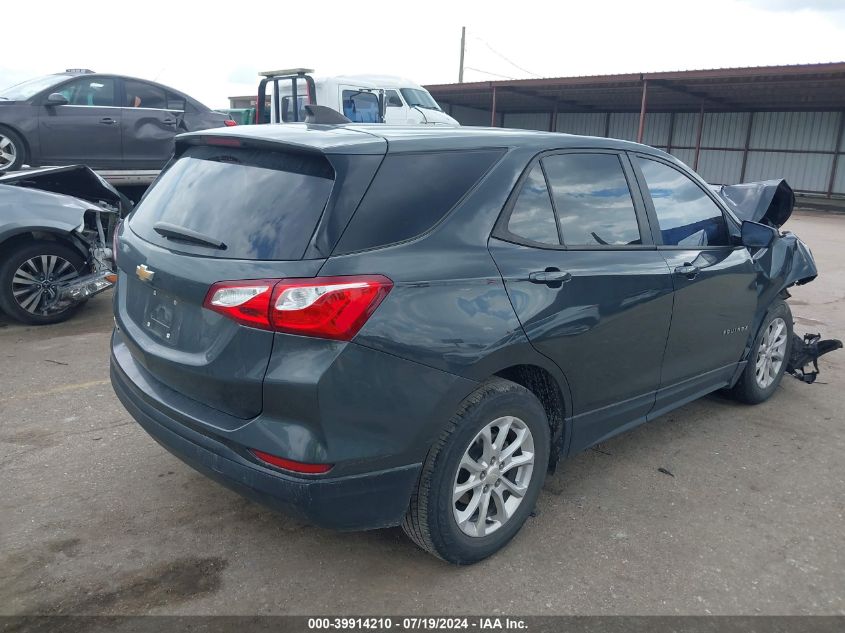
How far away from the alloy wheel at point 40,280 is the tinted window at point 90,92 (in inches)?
158

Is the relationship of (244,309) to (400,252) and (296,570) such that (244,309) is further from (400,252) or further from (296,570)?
(296,570)

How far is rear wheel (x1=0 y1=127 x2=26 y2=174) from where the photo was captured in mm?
8828

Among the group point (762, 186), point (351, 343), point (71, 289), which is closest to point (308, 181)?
point (351, 343)

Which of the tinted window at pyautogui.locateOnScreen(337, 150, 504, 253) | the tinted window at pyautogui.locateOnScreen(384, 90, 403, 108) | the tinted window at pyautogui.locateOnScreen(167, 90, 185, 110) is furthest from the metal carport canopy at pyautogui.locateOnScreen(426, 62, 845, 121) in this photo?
the tinted window at pyautogui.locateOnScreen(337, 150, 504, 253)

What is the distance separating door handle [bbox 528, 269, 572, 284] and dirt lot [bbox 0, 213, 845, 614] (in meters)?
1.14

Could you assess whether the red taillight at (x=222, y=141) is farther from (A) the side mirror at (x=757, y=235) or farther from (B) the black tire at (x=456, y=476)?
(A) the side mirror at (x=757, y=235)

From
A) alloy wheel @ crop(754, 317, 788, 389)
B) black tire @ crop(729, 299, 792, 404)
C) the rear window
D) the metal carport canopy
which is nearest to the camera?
the rear window

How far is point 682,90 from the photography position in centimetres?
2469

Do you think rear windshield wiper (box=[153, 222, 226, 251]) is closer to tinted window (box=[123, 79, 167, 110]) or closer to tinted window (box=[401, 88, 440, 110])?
tinted window (box=[123, 79, 167, 110])

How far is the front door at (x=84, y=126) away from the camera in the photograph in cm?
918

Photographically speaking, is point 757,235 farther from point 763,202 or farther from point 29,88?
point 29,88

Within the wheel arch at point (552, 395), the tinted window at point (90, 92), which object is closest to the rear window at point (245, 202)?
the wheel arch at point (552, 395)

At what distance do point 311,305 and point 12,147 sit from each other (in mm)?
8476

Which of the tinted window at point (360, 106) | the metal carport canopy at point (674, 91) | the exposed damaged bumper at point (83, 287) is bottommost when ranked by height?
the exposed damaged bumper at point (83, 287)
